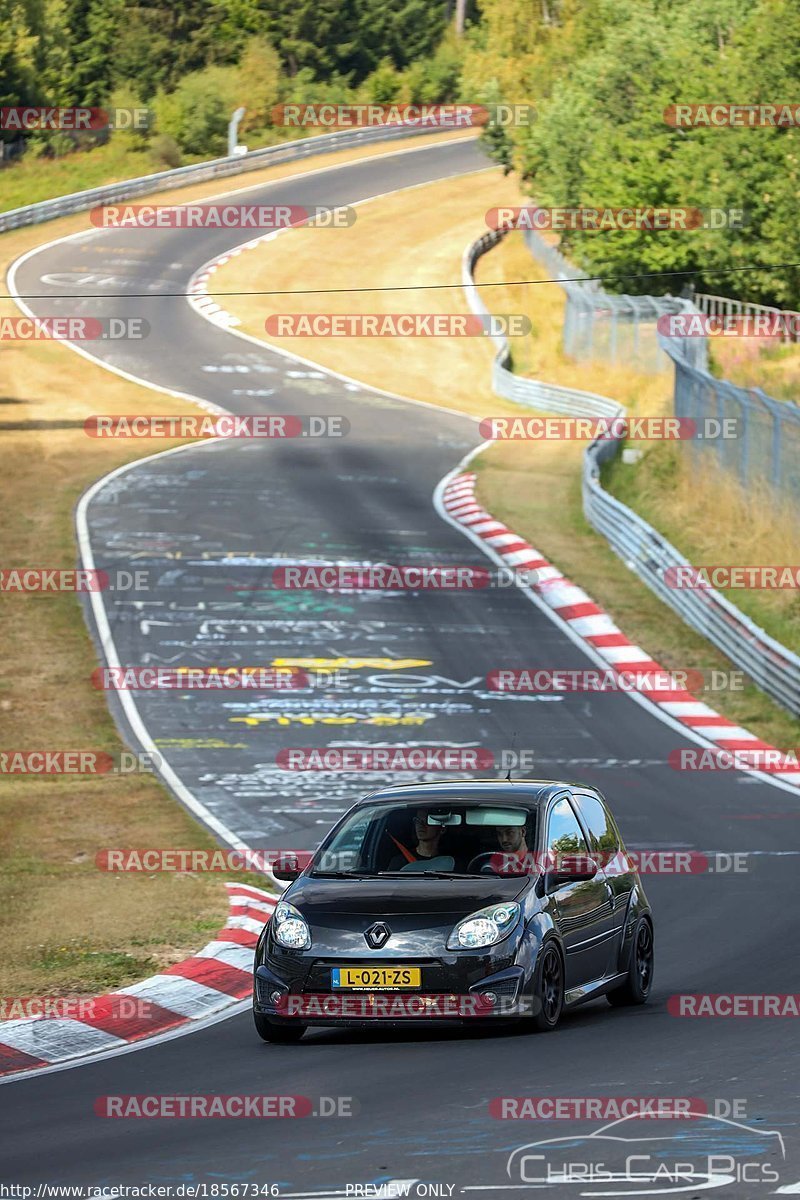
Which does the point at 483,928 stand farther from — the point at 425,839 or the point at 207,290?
the point at 207,290

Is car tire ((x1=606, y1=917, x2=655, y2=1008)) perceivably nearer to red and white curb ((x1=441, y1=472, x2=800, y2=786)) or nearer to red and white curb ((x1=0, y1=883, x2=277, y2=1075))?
red and white curb ((x1=0, y1=883, x2=277, y2=1075))

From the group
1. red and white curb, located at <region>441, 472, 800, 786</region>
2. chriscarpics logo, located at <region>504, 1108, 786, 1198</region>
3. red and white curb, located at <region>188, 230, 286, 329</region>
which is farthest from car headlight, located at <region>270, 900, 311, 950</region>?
red and white curb, located at <region>188, 230, 286, 329</region>

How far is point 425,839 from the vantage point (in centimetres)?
1116

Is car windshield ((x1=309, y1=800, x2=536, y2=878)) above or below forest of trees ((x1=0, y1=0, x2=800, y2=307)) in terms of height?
below

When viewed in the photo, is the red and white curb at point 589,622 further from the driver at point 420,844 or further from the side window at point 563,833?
the driver at point 420,844

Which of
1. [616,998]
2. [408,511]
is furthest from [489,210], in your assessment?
[616,998]

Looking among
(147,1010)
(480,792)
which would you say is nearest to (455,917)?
(480,792)

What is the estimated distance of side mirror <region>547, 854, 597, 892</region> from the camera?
10.7 m

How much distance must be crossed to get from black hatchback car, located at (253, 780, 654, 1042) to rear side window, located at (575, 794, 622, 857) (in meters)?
0.02

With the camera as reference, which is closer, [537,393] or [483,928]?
[483,928]

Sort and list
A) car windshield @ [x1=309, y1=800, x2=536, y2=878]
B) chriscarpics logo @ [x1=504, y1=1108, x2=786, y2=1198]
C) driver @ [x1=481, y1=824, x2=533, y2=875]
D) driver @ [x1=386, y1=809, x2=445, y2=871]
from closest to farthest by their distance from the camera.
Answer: chriscarpics logo @ [x1=504, y1=1108, x2=786, y2=1198]
driver @ [x1=481, y1=824, x2=533, y2=875]
car windshield @ [x1=309, y1=800, x2=536, y2=878]
driver @ [x1=386, y1=809, x2=445, y2=871]

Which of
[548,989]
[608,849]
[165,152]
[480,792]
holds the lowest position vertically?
[165,152]

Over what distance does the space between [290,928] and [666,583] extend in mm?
21098

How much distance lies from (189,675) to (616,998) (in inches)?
612
